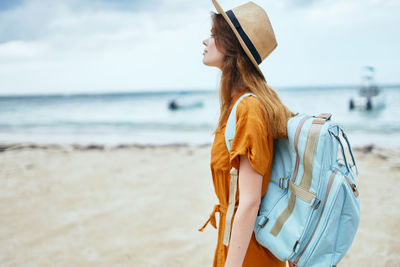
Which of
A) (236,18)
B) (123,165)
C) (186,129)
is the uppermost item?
(236,18)

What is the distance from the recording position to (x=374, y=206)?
4.17 meters

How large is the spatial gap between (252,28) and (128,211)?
12.5 ft

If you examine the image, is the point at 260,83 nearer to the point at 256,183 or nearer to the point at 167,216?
the point at 256,183

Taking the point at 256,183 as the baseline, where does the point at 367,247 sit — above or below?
below

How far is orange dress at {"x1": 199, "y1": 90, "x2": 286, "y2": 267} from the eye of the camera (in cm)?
100

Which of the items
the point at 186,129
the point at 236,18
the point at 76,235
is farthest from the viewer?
the point at 186,129

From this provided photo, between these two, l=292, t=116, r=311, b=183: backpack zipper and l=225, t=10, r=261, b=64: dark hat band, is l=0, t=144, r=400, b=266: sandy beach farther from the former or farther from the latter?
l=225, t=10, r=261, b=64: dark hat band

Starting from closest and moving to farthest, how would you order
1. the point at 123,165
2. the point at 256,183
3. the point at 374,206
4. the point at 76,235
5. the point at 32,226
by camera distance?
the point at 256,183 → the point at 76,235 → the point at 32,226 → the point at 374,206 → the point at 123,165

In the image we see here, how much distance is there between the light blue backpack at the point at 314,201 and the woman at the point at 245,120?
2.8 inches

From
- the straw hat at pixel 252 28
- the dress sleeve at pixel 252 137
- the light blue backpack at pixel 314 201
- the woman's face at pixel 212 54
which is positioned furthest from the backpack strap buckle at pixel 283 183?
the woman's face at pixel 212 54

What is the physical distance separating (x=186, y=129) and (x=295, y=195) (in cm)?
1339

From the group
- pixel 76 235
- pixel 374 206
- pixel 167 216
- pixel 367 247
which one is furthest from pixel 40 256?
pixel 374 206

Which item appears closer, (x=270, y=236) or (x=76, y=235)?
(x=270, y=236)

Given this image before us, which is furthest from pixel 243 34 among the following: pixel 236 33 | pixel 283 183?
pixel 283 183
